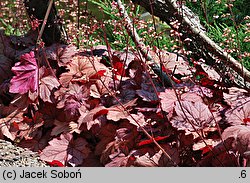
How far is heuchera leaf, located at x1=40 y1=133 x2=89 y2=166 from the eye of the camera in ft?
8.27

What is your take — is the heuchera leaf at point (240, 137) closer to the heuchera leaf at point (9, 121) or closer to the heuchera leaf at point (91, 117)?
the heuchera leaf at point (91, 117)

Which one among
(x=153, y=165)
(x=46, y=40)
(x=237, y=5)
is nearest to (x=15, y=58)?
(x=46, y=40)

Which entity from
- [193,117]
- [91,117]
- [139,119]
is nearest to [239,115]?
[193,117]

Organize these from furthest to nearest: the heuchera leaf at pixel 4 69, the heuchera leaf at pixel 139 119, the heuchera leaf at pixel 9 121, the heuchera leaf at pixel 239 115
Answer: the heuchera leaf at pixel 4 69
the heuchera leaf at pixel 9 121
the heuchera leaf at pixel 139 119
the heuchera leaf at pixel 239 115

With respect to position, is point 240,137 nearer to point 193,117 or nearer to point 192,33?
point 193,117

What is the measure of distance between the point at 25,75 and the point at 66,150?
1.75 feet

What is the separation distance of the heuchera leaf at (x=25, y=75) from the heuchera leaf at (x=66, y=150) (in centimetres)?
36

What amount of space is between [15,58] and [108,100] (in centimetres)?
70

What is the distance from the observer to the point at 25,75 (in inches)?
113

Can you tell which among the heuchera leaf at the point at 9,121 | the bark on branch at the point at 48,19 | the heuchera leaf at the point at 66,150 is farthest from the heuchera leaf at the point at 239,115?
the bark on branch at the point at 48,19

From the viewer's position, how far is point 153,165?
2.31 metres

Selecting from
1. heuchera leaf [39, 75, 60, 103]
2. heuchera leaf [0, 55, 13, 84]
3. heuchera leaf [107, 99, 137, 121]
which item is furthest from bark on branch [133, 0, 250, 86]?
heuchera leaf [0, 55, 13, 84]

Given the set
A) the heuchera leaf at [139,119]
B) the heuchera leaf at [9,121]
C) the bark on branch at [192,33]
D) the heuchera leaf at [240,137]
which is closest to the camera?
the heuchera leaf at [240,137]

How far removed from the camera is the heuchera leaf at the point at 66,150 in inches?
99.2
